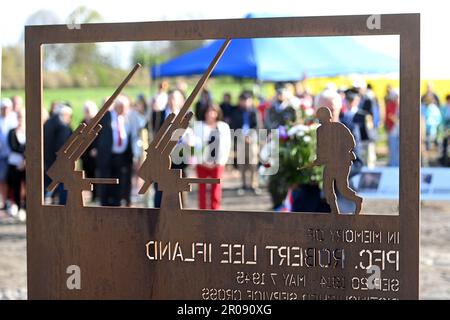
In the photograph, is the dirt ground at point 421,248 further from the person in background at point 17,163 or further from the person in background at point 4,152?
the person in background at point 4,152

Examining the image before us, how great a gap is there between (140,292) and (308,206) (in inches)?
134

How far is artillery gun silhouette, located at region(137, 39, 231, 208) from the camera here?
502 cm

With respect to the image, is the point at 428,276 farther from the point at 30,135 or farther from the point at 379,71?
the point at 379,71

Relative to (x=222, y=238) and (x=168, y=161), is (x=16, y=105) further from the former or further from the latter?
(x=222, y=238)

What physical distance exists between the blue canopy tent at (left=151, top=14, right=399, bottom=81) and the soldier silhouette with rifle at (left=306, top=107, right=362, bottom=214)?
415 inches

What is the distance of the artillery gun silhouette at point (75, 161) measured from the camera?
519 cm

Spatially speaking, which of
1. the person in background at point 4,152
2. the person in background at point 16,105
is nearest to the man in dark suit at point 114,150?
the person in background at point 4,152

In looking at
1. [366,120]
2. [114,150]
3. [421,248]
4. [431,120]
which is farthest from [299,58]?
[431,120]

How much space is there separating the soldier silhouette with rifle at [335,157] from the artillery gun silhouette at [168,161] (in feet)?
2.31

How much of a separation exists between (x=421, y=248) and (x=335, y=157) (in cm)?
686

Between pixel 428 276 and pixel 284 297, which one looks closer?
pixel 284 297

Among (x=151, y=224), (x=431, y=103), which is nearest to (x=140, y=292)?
(x=151, y=224)

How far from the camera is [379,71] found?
1585 centimetres

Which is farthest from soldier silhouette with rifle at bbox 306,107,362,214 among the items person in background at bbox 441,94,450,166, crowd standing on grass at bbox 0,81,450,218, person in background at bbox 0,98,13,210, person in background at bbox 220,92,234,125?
person in background at bbox 441,94,450,166
